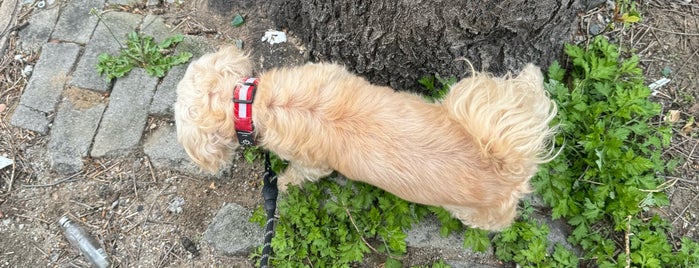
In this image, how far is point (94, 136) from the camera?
336cm

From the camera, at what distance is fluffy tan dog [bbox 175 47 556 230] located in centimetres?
219

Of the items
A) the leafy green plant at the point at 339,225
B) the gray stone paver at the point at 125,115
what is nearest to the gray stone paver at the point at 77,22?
the gray stone paver at the point at 125,115

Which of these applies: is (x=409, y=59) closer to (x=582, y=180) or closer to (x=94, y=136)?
(x=582, y=180)

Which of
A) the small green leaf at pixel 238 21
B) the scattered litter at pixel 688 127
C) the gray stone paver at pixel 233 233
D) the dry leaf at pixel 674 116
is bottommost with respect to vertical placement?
the gray stone paver at pixel 233 233

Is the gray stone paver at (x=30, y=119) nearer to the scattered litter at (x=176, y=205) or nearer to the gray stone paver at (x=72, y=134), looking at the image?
the gray stone paver at (x=72, y=134)

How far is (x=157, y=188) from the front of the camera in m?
3.31

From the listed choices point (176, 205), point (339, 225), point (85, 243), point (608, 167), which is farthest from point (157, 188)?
point (608, 167)

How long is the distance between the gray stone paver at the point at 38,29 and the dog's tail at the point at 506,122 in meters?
3.38

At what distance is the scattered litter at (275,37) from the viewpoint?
11.5 ft

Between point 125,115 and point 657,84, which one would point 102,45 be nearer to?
point 125,115

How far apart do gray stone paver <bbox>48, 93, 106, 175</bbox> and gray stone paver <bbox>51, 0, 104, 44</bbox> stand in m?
0.60

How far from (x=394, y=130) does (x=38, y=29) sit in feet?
10.7

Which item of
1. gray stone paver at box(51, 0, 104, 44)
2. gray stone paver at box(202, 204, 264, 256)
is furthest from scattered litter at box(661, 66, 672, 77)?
gray stone paver at box(51, 0, 104, 44)

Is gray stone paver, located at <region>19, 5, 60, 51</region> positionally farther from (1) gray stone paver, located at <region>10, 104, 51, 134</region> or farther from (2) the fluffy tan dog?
(2) the fluffy tan dog
